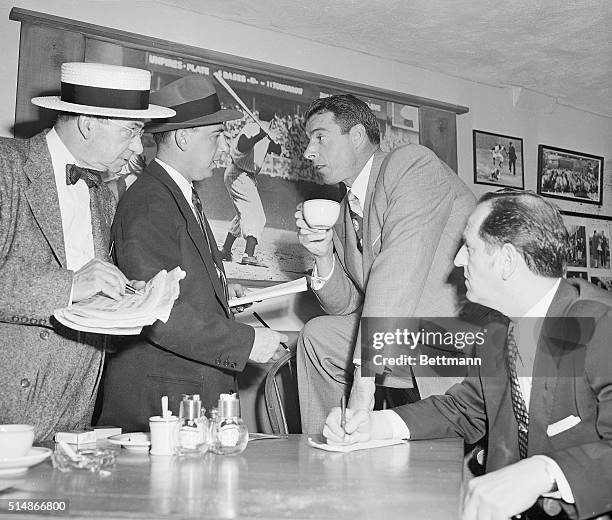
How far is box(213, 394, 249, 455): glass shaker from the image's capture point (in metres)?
1.43

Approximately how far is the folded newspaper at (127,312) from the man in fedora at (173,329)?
13.4 inches

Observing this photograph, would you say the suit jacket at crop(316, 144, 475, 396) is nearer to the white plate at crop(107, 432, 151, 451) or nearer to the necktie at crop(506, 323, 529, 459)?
the necktie at crop(506, 323, 529, 459)

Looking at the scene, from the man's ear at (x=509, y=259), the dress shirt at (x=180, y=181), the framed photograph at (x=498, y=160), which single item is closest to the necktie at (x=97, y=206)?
the dress shirt at (x=180, y=181)

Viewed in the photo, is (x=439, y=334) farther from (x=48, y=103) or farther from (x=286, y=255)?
(x=286, y=255)

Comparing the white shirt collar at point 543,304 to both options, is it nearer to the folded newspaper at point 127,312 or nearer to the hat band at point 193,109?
the folded newspaper at point 127,312

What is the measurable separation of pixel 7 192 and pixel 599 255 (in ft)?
14.6

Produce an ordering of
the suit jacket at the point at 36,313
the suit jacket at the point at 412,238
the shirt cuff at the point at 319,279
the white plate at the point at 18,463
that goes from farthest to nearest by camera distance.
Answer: the shirt cuff at the point at 319,279 < the suit jacket at the point at 412,238 < the suit jacket at the point at 36,313 < the white plate at the point at 18,463

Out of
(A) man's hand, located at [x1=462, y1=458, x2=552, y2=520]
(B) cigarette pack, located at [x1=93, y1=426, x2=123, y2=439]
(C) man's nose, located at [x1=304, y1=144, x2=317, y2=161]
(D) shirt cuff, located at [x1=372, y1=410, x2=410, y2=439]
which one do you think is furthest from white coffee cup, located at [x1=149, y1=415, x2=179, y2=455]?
(C) man's nose, located at [x1=304, y1=144, x2=317, y2=161]

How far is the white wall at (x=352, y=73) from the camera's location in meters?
3.09

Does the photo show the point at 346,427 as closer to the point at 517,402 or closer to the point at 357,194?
the point at 517,402

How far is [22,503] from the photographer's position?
98cm

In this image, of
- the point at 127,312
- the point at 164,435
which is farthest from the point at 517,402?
the point at 127,312

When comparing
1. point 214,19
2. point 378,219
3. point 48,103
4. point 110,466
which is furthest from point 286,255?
point 110,466

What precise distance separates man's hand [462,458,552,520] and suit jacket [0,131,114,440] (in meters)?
1.10
